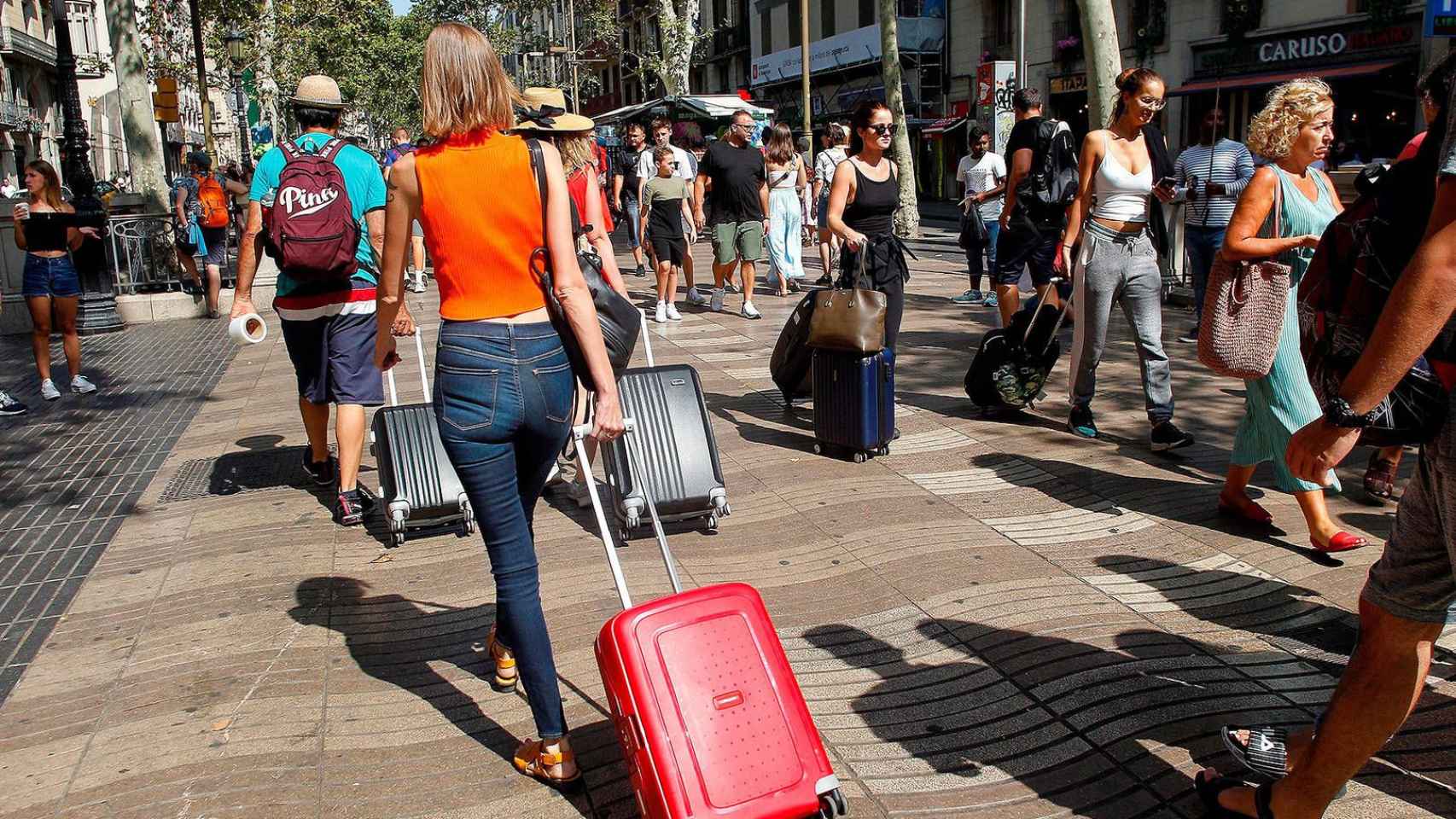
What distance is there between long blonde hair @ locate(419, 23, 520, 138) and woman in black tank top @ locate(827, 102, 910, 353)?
3.68 metres

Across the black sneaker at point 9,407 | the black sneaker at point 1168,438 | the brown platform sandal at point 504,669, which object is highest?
the black sneaker at point 9,407

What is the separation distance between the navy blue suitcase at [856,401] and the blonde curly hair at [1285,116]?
6.92 ft

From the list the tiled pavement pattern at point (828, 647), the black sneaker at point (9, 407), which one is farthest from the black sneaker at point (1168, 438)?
the black sneaker at point (9, 407)

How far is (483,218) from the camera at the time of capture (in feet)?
9.66

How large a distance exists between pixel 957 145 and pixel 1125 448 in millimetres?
33641

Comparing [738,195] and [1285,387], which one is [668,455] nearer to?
[1285,387]

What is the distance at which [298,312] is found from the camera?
17.9 ft

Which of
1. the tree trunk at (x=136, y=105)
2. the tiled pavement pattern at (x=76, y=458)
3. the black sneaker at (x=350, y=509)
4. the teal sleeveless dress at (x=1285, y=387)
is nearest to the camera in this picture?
the teal sleeveless dress at (x=1285, y=387)

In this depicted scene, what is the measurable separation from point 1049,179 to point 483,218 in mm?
6074

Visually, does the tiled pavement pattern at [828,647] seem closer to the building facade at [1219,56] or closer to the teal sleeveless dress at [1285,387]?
the teal sleeveless dress at [1285,387]

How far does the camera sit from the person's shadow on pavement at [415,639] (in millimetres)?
3586

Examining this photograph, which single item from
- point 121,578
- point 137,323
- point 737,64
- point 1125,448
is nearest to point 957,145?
point 737,64

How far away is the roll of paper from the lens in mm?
5199

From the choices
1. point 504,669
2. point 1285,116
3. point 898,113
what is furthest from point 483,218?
point 898,113
